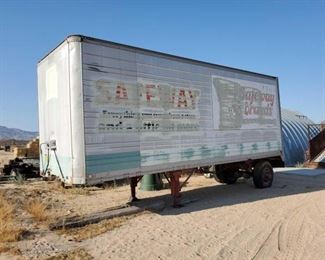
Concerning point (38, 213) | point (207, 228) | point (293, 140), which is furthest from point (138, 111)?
point (293, 140)

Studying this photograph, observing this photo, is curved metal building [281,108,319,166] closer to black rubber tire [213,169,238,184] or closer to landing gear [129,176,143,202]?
black rubber tire [213,169,238,184]

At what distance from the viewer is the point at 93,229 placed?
28.8ft

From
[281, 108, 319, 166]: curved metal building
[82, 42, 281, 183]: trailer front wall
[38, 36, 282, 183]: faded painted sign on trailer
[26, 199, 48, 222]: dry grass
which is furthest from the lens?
[281, 108, 319, 166]: curved metal building

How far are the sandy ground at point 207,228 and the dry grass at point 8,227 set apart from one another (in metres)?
0.24

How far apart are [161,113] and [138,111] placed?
83 centimetres

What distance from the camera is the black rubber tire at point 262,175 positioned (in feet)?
46.2

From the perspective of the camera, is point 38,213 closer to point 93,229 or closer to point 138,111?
point 93,229

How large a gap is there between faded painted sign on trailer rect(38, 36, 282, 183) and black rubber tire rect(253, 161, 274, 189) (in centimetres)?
117

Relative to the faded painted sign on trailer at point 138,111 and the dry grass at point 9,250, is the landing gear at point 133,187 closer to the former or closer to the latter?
the faded painted sign on trailer at point 138,111

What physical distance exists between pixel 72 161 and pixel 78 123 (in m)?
0.84

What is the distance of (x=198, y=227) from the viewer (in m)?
8.73

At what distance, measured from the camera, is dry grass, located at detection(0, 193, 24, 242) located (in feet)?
26.2

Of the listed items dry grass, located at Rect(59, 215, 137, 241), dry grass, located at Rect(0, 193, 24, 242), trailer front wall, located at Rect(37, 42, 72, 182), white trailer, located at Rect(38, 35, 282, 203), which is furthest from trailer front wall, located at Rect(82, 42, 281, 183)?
dry grass, located at Rect(0, 193, 24, 242)

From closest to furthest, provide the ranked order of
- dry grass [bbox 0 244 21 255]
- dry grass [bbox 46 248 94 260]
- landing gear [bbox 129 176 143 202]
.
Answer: dry grass [bbox 46 248 94 260]
dry grass [bbox 0 244 21 255]
landing gear [bbox 129 176 143 202]
